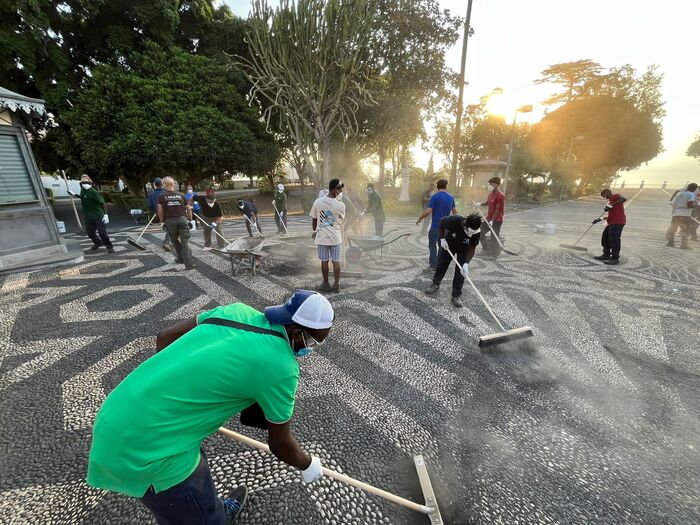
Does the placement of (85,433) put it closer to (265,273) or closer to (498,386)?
(498,386)

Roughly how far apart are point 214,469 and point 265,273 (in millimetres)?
5437

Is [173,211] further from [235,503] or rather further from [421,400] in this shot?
[421,400]

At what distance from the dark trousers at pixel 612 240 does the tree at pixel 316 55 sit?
11440 millimetres

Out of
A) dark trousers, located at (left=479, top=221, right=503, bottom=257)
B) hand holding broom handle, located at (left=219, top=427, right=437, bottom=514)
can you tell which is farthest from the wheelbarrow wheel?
hand holding broom handle, located at (left=219, top=427, right=437, bottom=514)

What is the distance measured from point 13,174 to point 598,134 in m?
44.8

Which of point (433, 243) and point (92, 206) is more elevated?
point (92, 206)

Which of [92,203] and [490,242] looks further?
[490,242]

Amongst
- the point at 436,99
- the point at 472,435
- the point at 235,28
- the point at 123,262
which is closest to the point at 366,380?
the point at 472,435

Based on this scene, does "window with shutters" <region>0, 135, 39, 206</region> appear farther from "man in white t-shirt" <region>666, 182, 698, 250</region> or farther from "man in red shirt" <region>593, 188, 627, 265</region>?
"man in white t-shirt" <region>666, 182, 698, 250</region>

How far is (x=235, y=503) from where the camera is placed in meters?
2.23

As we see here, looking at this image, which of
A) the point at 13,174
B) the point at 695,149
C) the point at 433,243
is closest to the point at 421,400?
the point at 433,243

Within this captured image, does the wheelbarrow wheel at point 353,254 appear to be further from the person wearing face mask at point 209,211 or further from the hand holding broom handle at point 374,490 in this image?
the hand holding broom handle at point 374,490

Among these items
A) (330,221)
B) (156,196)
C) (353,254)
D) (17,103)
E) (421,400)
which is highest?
(17,103)

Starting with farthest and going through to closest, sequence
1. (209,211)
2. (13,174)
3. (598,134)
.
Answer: (598,134) → (209,211) → (13,174)
